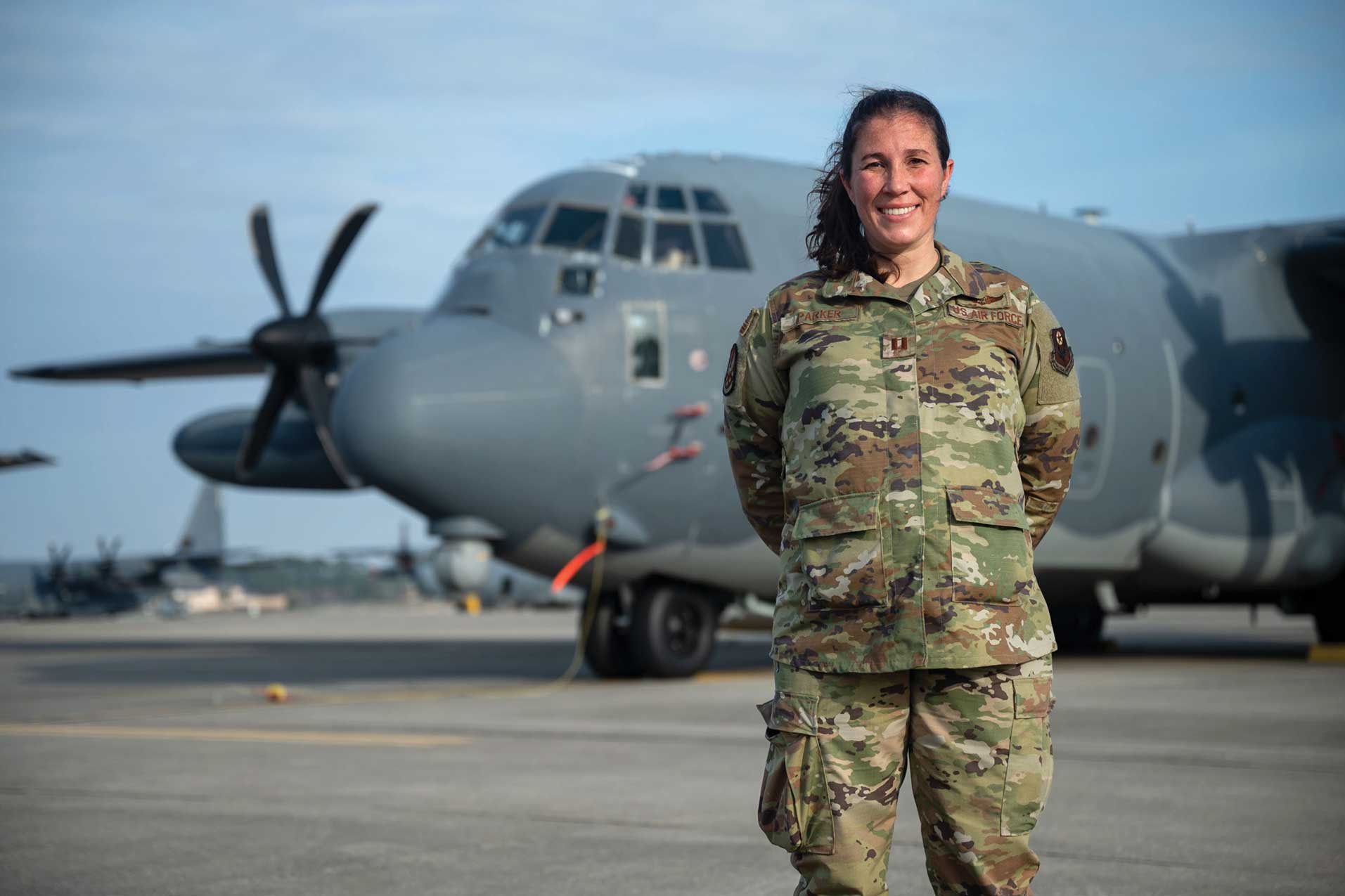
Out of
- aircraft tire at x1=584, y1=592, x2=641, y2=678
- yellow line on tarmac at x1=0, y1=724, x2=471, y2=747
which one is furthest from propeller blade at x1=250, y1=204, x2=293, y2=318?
yellow line on tarmac at x1=0, y1=724, x2=471, y2=747

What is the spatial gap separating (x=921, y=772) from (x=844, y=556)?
419mm

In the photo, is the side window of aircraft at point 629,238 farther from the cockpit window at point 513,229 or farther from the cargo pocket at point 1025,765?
the cargo pocket at point 1025,765

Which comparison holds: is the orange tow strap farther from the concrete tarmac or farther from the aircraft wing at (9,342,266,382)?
the aircraft wing at (9,342,266,382)

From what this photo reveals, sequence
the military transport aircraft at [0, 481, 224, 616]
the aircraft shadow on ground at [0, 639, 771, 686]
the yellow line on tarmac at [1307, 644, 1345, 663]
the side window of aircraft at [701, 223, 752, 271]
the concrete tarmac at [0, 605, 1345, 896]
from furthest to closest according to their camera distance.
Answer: the military transport aircraft at [0, 481, 224, 616] < the yellow line on tarmac at [1307, 644, 1345, 663] < the aircraft shadow on ground at [0, 639, 771, 686] < the side window of aircraft at [701, 223, 752, 271] < the concrete tarmac at [0, 605, 1345, 896]

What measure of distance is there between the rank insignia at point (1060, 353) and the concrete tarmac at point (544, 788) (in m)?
2.05

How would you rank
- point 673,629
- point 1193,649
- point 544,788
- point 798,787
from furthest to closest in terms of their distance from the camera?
point 1193,649 < point 673,629 < point 544,788 < point 798,787

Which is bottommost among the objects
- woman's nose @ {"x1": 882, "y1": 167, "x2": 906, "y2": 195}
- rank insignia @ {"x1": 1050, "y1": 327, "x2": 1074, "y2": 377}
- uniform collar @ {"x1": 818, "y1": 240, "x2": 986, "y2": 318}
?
rank insignia @ {"x1": 1050, "y1": 327, "x2": 1074, "y2": 377}

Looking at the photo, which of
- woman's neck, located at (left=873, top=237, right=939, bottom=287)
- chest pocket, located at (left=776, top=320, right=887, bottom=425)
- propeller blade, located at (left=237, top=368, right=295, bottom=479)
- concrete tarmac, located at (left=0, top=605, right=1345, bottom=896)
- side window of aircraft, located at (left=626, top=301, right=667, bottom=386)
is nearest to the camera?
chest pocket, located at (left=776, top=320, right=887, bottom=425)

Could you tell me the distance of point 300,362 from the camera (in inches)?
610

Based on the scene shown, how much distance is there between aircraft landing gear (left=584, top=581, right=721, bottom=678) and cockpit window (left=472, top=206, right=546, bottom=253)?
2.96 metres

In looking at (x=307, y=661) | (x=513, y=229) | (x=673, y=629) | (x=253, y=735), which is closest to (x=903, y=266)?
(x=253, y=735)

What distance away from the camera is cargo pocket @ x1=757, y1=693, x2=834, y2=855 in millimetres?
2719

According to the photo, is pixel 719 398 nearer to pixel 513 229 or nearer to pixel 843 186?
pixel 513 229

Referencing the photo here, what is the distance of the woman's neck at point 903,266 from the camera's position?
297cm
